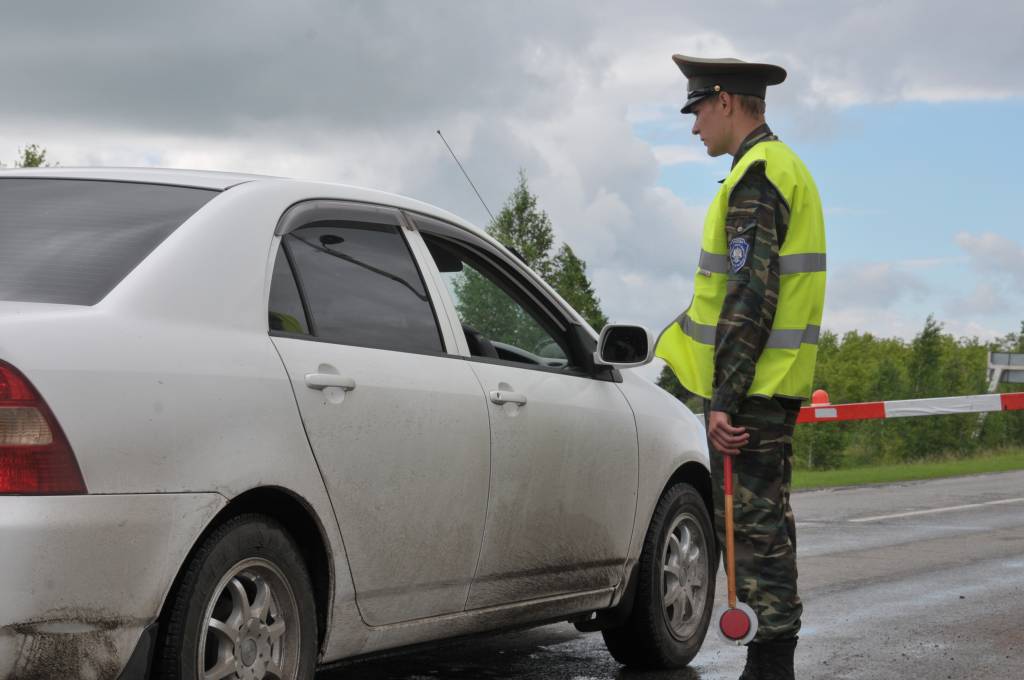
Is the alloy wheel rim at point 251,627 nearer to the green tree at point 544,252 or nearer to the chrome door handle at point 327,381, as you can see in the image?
the chrome door handle at point 327,381

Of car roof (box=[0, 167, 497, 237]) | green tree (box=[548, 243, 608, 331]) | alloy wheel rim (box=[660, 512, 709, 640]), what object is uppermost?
green tree (box=[548, 243, 608, 331])

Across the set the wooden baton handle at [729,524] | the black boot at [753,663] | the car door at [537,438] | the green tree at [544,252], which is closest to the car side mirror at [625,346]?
the car door at [537,438]

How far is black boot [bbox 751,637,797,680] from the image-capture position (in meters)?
5.03

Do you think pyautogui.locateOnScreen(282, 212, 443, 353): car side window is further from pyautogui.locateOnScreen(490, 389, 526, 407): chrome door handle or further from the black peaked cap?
the black peaked cap

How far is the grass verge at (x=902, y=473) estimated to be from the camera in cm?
1991

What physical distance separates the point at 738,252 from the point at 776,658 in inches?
53.3

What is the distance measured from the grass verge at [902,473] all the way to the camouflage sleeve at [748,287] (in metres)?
14.2

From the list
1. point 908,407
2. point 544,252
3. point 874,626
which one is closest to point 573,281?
point 544,252

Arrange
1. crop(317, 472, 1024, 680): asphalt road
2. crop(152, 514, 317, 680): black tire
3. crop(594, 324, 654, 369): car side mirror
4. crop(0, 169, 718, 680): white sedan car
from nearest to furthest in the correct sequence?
crop(0, 169, 718, 680): white sedan car → crop(152, 514, 317, 680): black tire → crop(594, 324, 654, 369): car side mirror → crop(317, 472, 1024, 680): asphalt road

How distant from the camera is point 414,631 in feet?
15.2

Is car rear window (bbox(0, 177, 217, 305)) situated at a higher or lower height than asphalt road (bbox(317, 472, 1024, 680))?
higher

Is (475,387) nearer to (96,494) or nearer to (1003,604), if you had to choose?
(96,494)

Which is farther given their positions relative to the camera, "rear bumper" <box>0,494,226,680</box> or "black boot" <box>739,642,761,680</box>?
"black boot" <box>739,642,761,680</box>

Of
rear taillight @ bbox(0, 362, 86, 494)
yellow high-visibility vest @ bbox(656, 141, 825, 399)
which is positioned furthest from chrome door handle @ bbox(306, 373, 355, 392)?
yellow high-visibility vest @ bbox(656, 141, 825, 399)
